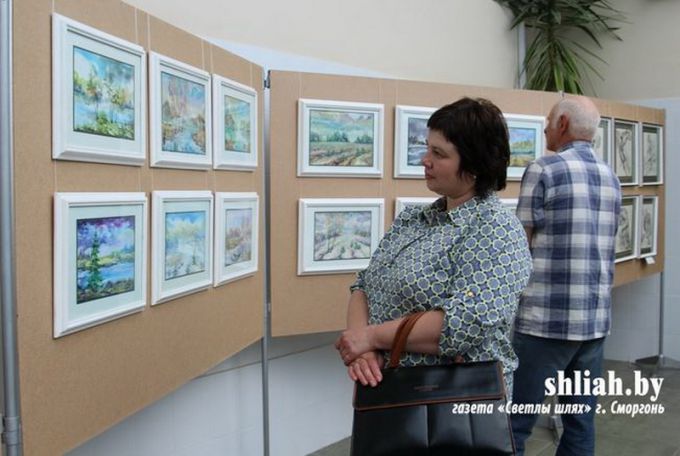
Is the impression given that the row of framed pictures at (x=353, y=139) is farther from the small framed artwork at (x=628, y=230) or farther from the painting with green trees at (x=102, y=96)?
the small framed artwork at (x=628, y=230)

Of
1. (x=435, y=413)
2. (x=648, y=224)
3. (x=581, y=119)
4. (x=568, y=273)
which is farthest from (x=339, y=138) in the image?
(x=648, y=224)

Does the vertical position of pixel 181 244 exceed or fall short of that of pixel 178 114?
it falls short

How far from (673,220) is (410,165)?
3001 millimetres

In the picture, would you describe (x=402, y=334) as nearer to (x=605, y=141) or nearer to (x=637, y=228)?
(x=605, y=141)

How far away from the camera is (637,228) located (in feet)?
14.0

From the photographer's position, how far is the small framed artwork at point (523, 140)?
3379 millimetres

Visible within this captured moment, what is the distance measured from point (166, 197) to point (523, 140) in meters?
2.17

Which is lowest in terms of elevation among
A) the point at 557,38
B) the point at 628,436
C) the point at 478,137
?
the point at 628,436

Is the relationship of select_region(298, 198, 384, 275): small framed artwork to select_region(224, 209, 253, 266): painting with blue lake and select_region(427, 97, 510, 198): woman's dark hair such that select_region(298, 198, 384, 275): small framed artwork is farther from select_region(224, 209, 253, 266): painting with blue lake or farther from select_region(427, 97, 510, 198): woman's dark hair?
select_region(427, 97, 510, 198): woman's dark hair

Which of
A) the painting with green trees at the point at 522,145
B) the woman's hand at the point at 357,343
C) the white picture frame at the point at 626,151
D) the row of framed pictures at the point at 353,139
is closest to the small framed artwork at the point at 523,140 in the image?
the painting with green trees at the point at 522,145

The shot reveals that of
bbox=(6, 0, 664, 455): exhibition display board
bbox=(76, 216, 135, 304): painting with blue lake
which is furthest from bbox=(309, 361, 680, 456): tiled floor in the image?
bbox=(76, 216, 135, 304): painting with blue lake

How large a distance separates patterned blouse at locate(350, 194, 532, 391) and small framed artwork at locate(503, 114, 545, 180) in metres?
1.91

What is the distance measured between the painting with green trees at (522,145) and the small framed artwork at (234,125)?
1512 millimetres

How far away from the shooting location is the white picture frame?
13.4ft
